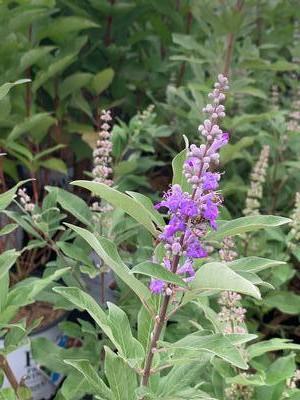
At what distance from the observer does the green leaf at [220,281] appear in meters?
0.72

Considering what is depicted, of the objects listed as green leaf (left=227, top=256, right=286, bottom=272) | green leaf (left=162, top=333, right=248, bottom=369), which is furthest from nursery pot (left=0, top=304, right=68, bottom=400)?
green leaf (left=227, top=256, right=286, bottom=272)

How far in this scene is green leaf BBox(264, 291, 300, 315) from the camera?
1643mm

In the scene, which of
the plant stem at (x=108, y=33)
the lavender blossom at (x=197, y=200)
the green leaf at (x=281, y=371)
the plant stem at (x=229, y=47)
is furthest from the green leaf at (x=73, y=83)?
the lavender blossom at (x=197, y=200)

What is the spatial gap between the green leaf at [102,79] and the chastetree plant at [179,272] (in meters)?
1.05

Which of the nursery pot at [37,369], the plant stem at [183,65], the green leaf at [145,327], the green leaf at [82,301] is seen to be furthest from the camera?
the plant stem at [183,65]

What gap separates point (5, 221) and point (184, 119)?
0.67 metres

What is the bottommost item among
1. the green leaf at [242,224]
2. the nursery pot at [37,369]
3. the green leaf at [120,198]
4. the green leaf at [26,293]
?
the nursery pot at [37,369]

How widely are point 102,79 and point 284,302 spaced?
84cm

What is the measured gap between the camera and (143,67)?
2.24 meters

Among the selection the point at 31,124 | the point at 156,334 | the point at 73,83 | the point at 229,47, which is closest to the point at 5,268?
the point at 156,334

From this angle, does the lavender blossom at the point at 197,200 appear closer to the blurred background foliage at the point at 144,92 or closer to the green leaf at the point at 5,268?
the green leaf at the point at 5,268

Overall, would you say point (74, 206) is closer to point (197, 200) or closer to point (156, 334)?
point (156, 334)

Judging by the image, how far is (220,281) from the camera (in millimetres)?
762

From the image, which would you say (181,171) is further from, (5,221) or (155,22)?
(155,22)
